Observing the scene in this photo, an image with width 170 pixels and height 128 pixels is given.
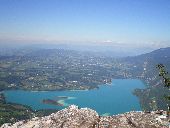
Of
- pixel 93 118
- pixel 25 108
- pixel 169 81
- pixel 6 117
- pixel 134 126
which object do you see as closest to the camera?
pixel 134 126

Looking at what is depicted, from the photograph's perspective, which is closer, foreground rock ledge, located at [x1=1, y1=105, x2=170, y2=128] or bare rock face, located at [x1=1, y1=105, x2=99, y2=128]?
foreground rock ledge, located at [x1=1, y1=105, x2=170, y2=128]

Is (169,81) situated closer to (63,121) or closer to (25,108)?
(63,121)

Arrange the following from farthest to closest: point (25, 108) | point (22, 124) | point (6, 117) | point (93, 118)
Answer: point (25, 108) < point (6, 117) < point (22, 124) < point (93, 118)

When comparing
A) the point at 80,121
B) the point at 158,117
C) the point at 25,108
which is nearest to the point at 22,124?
the point at 80,121

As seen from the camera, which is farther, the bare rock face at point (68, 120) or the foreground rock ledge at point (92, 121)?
the bare rock face at point (68, 120)

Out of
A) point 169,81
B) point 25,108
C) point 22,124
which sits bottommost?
point 25,108

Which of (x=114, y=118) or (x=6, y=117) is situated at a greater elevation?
(x=114, y=118)

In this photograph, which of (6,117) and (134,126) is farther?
(6,117)
